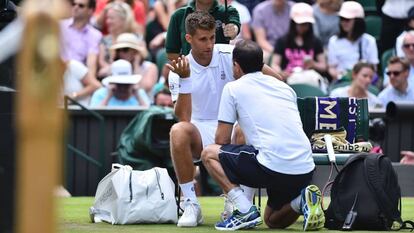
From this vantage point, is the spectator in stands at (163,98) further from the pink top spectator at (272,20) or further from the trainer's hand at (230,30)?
the trainer's hand at (230,30)

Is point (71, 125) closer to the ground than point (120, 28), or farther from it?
closer to the ground

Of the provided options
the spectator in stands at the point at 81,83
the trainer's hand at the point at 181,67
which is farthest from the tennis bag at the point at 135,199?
the spectator in stands at the point at 81,83

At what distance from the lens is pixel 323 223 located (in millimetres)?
8094

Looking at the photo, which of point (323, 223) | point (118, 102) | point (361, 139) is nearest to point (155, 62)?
point (118, 102)

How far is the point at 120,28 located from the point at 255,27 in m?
2.04

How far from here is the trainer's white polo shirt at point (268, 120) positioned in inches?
312

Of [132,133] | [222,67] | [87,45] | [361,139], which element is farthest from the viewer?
[87,45]

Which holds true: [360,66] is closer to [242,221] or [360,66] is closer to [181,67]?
[181,67]

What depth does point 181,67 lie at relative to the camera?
27.4 feet

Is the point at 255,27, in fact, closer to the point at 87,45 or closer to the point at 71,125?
the point at 87,45

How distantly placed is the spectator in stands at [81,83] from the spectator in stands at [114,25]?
511 mm

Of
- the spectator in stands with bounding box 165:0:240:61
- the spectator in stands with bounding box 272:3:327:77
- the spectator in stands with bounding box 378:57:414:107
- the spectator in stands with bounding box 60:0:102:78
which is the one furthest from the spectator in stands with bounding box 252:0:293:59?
the spectator in stands with bounding box 165:0:240:61

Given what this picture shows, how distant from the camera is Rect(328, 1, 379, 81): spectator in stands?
16.4 metres

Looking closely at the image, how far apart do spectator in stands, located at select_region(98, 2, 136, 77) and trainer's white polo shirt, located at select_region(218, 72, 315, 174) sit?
27.0 feet
